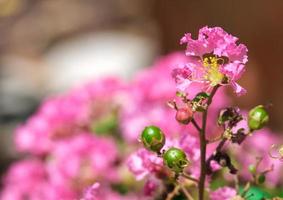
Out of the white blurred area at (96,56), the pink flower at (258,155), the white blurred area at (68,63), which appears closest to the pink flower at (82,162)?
the pink flower at (258,155)

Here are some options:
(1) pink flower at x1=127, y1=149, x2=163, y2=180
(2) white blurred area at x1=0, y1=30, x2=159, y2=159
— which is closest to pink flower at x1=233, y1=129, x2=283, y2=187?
(1) pink flower at x1=127, y1=149, x2=163, y2=180

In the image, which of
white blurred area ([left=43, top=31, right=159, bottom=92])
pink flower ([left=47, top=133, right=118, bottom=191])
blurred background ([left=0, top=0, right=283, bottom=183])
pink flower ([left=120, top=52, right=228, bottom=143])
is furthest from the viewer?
white blurred area ([left=43, top=31, right=159, bottom=92])

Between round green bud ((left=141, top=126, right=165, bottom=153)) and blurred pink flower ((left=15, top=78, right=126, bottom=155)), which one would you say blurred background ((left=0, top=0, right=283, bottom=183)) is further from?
round green bud ((left=141, top=126, right=165, bottom=153))

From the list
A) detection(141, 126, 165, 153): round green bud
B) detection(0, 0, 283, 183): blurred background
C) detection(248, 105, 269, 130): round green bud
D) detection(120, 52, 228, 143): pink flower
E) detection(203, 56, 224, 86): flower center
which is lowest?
detection(248, 105, 269, 130): round green bud

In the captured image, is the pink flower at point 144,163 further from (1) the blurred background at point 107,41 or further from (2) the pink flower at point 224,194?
(1) the blurred background at point 107,41

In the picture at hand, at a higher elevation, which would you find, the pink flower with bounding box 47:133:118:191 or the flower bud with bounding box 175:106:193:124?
the pink flower with bounding box 47:133:118:191

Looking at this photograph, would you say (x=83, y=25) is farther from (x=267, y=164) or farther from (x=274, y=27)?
(x=267, y=164)
